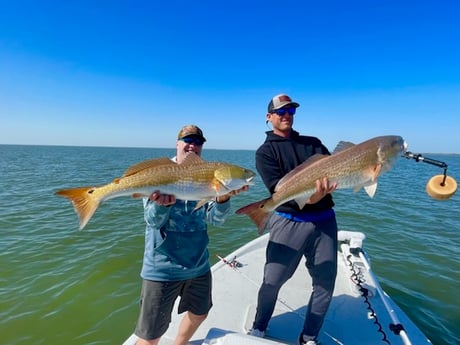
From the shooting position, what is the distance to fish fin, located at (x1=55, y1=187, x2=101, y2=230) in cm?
311

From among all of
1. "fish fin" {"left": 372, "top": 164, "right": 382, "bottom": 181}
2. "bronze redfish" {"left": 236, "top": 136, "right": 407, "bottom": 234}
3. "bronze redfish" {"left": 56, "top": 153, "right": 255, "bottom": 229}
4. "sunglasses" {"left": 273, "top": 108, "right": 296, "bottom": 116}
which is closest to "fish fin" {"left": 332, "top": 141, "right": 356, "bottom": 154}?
"bronze redfish" {"left": 236, "top": 136, "right": 407, "bottom": 234}

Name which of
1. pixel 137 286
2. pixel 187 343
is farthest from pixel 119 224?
pixel 187 343

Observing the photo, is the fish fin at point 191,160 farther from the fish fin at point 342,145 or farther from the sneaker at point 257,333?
the sneaker at point 257,333

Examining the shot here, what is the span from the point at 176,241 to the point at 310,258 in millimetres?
1850

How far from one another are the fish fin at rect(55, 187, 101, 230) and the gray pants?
2348 millimetres

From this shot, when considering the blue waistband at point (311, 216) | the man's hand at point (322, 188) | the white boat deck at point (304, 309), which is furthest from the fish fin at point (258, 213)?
the white boat deck at point (304, 309)

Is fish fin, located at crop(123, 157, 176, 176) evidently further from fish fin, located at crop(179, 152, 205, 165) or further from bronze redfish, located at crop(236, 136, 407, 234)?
bronze redfish, located at crop(236, 136, 407, 234)

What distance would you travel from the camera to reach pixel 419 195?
19109mm

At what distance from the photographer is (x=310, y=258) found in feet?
12.0

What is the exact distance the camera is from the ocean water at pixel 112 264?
5750mm

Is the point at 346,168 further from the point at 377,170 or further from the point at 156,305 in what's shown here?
the point at 156,305

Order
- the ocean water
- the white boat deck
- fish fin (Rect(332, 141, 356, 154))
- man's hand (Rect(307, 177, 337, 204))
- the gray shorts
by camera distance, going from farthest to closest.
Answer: the ocean water → the white boat deck → fish fin (Rect(332, 141, 356, 154)) → man's hand (Rect(307, 177, 337, 204)) → the gray shorts

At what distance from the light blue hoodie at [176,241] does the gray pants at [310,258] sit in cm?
86

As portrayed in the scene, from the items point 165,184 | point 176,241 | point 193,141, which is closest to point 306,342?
point 176,241
